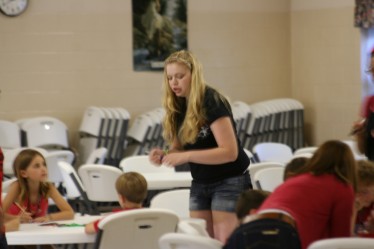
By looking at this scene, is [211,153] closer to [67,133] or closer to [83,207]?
[83,207]

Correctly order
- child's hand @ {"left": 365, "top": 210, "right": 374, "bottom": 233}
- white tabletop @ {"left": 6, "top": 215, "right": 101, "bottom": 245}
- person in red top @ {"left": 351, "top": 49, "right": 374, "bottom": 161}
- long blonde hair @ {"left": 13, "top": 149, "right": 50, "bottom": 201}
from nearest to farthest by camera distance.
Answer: child's hand @ {"left": 365, "top": 210, "right": 374, "bottom": 233}
white tabletop @ {"left": 6, "top": 215, "right": 101, "bottom": 245}
person in red top @ {"left": 351, "top": 49, "right": 374, "bottom": 161}
long blonde hair @ {"left": 13, "top": 149, "right": 50, "bottom": 201}

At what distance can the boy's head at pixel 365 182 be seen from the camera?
15.7ft

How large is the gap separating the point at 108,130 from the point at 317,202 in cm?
772

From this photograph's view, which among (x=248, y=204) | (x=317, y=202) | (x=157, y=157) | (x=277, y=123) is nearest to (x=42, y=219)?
(x=157, y=157)

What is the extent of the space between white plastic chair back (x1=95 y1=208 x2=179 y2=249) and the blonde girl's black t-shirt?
372mm

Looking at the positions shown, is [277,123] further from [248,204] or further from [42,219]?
[248,204]

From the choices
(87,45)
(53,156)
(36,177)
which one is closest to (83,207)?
(53,156)

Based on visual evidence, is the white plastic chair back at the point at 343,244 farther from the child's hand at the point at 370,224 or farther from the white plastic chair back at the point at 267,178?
the white plastic chair back at the point at 267,178

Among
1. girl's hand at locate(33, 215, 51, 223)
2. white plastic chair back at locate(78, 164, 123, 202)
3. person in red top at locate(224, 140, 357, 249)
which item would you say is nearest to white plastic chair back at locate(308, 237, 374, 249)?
person in red top at locate(224, 140, 357, 249)

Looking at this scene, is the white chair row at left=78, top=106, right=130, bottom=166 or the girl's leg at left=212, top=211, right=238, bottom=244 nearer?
the girl's leg at left=212, top=211, right=238, bottom=244

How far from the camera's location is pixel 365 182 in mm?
4816

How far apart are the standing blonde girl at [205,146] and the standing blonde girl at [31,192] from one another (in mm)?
1406

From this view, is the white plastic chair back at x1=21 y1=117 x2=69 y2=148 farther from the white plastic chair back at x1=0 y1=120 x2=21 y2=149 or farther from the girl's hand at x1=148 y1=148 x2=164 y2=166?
the girl's hand at x1=148 y1=148 x2=164 y2=166

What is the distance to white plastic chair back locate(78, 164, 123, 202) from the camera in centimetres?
823
